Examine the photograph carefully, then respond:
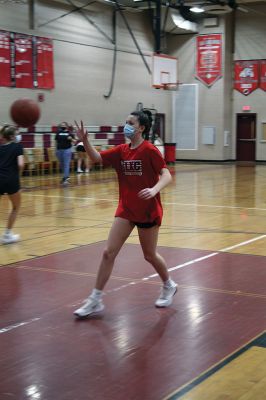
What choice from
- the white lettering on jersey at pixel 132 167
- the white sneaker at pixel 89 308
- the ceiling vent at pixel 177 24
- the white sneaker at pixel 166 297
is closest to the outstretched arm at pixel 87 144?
the white lettering on jersey at pixel 132 167

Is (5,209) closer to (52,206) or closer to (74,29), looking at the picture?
(52,206)

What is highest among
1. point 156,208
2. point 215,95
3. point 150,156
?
point 215,95

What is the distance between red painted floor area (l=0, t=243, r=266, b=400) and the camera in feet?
13.4

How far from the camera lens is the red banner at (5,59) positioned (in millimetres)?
20547

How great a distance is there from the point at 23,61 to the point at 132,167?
17.1m

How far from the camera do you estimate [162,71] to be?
2470cm

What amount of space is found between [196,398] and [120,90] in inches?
925

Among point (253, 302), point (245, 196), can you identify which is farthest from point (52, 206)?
point (253, 302)

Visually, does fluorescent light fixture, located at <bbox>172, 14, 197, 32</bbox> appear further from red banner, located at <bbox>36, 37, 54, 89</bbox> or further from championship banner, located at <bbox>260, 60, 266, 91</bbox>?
red banner, located at <bbox>36, 37, 54, 89</bbox>

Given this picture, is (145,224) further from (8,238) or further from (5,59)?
(5,59)

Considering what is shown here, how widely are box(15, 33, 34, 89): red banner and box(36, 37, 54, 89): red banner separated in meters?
0.39

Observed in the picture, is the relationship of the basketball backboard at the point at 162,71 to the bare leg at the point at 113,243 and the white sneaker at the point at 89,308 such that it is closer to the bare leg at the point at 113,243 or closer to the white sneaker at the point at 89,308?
the bare leg at the point at 113,243

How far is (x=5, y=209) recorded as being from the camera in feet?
42.4

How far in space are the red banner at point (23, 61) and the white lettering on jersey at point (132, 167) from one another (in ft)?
54.4
